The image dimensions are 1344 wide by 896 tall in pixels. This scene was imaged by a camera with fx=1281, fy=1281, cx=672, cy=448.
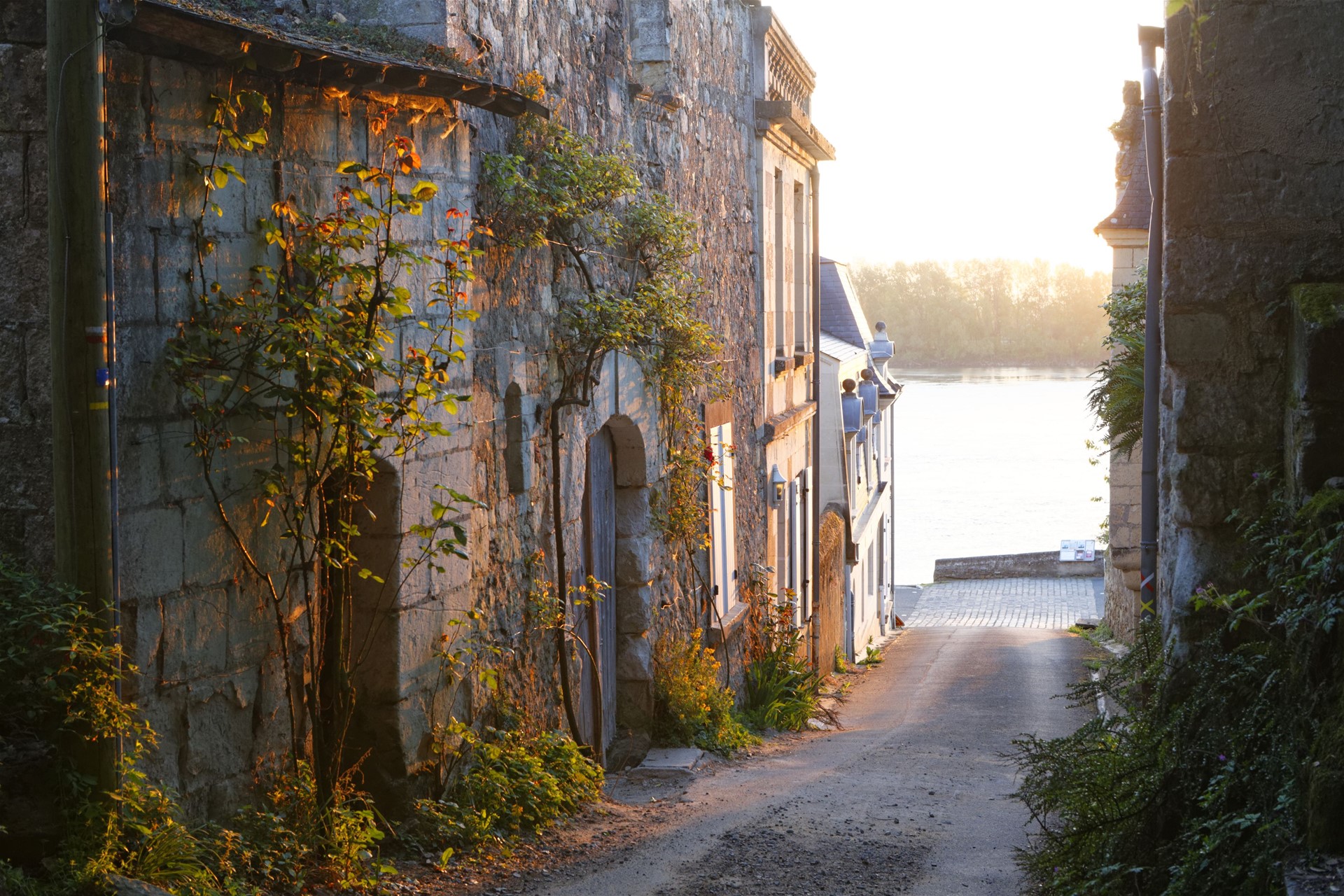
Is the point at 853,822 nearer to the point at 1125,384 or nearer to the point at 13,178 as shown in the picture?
the point at 1125,384

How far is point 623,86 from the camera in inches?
294

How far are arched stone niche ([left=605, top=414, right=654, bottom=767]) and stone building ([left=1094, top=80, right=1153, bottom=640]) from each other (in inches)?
285

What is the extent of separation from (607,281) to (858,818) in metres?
3.20

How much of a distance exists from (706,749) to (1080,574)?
23.5 m

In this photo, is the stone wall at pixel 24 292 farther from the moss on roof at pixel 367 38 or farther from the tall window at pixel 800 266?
the tall window at pixel 800 266

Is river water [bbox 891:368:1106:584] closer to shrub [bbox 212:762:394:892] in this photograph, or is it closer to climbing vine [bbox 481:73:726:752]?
climbing vine [bbox 481:73:726:752]

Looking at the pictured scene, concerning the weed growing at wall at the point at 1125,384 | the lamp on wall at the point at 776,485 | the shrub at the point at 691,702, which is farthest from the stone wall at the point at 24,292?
the lamp on wall at the point at 776,485

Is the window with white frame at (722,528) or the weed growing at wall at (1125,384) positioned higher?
the weed growing at wall at (1125,384)

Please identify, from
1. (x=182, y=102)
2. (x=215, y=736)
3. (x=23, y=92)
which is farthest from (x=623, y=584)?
(x=23, y=92)

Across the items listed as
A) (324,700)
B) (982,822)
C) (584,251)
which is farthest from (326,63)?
(982,822)

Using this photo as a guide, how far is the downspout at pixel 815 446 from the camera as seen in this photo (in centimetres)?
1405

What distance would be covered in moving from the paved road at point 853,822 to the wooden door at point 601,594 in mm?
703

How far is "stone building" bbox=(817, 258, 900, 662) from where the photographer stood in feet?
57.6

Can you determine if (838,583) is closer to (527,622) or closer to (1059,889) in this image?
(527,622)
